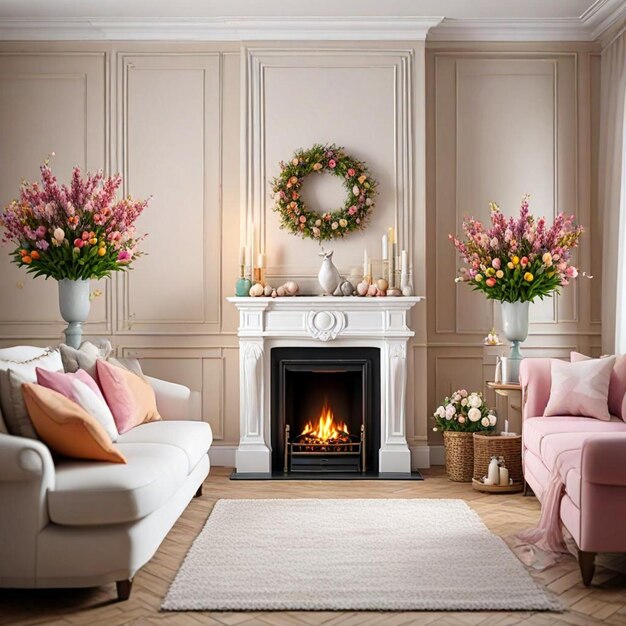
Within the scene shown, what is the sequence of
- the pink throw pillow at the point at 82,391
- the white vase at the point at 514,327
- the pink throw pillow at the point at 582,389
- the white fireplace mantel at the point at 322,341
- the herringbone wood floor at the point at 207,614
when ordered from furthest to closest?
the white fireplace mantel at the point at 322,341, the white vase at the point at 514,327, the pink throw pillow at the point at 582,389, the pink throw pillow at the point at 82,391, the herringbone wood floor at the point at 207,614

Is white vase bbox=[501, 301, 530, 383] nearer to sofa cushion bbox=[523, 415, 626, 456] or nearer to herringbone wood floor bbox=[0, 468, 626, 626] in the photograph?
sofa cushion bbox=[523, 415, 626, 456]

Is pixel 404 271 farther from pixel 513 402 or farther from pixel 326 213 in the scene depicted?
pixel 513 402

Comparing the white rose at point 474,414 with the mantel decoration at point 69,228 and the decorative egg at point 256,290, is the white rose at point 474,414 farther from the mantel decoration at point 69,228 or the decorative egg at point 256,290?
Result: the mantel decoration at point 69,228

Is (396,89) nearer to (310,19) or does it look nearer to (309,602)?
(310,19)

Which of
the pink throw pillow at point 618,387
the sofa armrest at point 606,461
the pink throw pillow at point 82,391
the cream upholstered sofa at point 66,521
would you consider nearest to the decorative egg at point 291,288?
the pink throw pillow at point 82,391

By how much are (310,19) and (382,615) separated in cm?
405

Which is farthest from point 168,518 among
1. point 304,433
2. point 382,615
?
point 304,433

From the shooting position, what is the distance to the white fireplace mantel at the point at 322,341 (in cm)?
531

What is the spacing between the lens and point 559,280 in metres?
5.00

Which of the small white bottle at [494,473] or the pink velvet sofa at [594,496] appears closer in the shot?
the pink velvet sofa at [594,496]

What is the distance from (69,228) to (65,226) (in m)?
0.04

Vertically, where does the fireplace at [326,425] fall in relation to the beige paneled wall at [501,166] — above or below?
below

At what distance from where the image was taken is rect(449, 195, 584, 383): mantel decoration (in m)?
4.90

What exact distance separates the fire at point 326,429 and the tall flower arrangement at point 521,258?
1.39 metres
